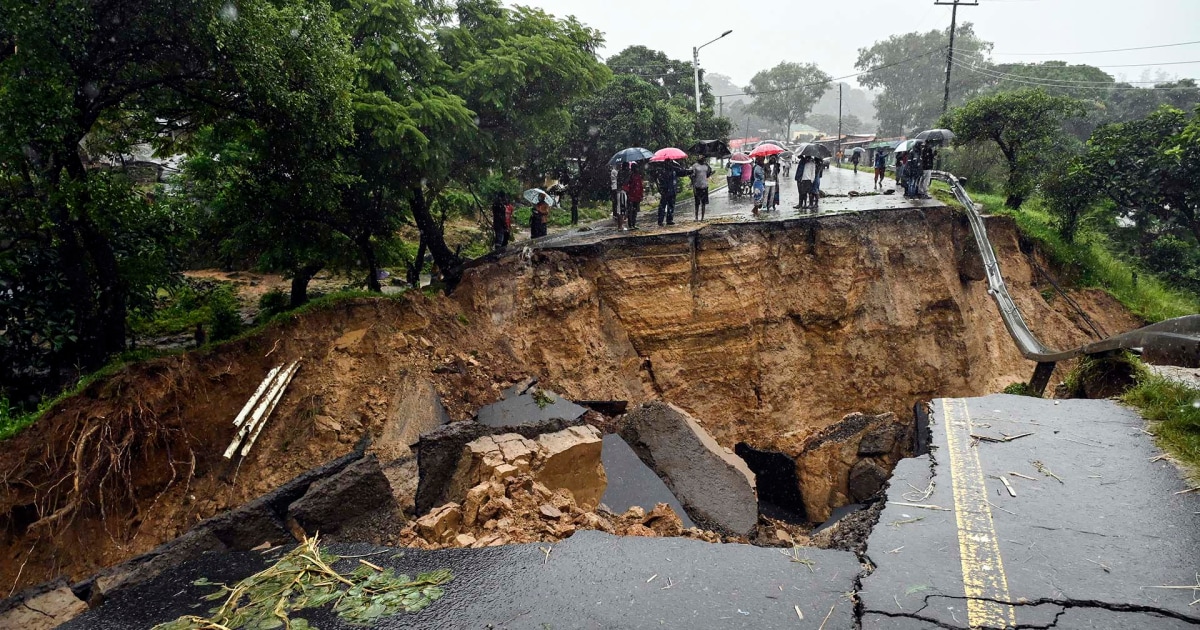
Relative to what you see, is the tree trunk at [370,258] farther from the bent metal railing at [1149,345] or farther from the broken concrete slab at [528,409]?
the bent metal railing at [1149,345]

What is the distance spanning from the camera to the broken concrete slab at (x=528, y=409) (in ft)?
31.5

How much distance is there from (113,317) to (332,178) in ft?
11.5

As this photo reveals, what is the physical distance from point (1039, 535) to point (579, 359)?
8942 millimetres

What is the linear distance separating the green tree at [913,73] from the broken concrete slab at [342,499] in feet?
214

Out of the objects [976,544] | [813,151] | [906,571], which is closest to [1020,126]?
[813,151]

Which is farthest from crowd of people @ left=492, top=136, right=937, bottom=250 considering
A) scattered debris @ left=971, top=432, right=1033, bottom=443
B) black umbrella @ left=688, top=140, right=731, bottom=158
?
scattered debris @ left=971, top=432, right=1033, bottom=443

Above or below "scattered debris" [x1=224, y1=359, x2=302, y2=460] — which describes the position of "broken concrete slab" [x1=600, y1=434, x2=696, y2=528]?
below

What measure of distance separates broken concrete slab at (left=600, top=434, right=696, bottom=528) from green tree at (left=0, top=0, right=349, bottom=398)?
19.2 feet

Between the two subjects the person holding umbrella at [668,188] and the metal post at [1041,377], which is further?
the person holding umbrella at [668,188]

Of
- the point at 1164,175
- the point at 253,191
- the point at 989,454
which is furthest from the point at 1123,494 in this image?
the point at 1164,175

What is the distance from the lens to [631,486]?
7.22 m

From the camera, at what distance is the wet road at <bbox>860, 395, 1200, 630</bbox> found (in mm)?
3744

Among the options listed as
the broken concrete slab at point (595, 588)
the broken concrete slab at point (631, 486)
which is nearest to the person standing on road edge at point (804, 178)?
the broken concrete slab at point (631, 486)

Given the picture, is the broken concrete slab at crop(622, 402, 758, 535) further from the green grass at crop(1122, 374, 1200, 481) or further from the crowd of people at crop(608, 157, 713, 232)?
the crowd of people at crop(608, 157, 713, 232)
